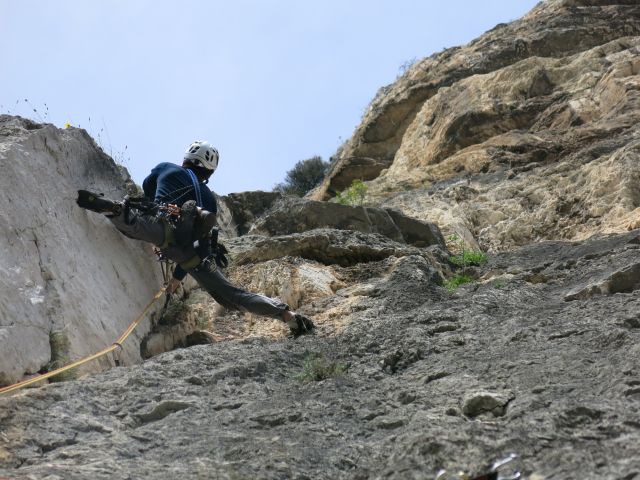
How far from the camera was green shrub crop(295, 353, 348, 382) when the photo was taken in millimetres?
5988

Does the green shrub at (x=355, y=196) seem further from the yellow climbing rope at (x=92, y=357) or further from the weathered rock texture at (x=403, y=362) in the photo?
the yellow climbing rope at (x=92, y=357)

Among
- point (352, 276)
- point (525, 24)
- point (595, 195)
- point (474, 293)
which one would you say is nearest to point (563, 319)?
point (474, 293)

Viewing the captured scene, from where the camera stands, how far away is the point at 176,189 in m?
8.32

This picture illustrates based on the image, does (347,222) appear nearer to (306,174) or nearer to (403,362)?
(403,362)

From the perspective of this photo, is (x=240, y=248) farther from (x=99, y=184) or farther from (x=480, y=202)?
(x=480, y=202)

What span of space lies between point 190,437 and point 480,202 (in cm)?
965

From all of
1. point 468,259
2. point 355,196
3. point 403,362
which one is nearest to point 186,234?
point 403,362

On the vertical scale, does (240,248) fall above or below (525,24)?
below

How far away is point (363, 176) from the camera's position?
20234 mm

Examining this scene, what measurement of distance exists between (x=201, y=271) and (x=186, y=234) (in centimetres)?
41

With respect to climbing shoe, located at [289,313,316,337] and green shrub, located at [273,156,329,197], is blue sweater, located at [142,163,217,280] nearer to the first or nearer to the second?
climbing shoe, located at [289,313,316,337]

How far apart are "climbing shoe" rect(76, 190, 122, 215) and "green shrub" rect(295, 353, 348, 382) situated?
2630 mm

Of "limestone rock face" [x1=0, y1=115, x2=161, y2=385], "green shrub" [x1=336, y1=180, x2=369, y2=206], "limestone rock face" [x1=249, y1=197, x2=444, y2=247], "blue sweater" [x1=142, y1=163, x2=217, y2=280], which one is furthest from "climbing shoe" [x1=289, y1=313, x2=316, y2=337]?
"green shrub" [x1=336, y1=180, x2=369, y2=206]

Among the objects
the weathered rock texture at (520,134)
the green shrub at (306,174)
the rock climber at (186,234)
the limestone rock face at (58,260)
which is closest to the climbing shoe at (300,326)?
the rock climber at (186,234)
